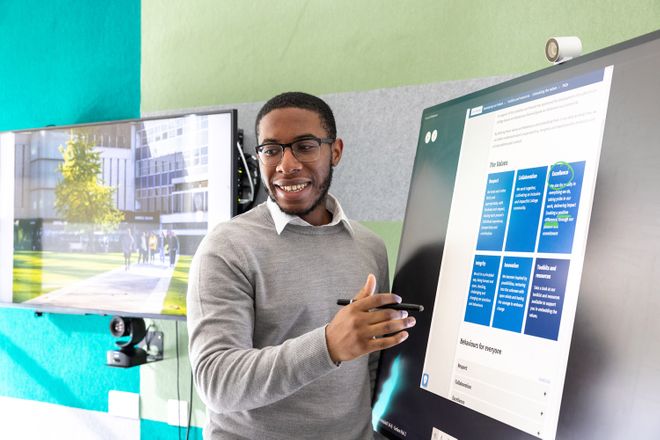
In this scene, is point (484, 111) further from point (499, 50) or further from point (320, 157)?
point (499, 50)

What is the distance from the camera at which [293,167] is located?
60.9 inches

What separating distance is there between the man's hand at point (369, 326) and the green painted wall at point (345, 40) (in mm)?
1211

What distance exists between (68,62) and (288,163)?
7.07 ft

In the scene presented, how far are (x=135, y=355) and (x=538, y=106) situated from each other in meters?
2.14

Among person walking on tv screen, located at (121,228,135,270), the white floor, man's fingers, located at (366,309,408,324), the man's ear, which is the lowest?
the white floor

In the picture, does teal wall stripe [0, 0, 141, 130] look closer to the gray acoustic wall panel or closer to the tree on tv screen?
the tree on tv screen

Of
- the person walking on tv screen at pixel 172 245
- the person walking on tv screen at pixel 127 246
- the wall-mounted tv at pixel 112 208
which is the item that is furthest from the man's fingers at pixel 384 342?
the person walking on tv screen at pixel 127 246

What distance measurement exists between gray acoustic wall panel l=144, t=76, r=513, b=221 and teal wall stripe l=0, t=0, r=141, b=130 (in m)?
1.13

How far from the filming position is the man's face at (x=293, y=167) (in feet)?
5.11

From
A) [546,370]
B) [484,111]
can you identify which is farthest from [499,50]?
[546,370]

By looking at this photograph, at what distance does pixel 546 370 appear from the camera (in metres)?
0.91

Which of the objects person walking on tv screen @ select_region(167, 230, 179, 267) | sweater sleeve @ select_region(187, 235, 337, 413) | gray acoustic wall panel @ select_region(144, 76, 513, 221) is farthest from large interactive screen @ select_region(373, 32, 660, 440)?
person walking on tv screen @ select_region(167, 230, 179, 267)

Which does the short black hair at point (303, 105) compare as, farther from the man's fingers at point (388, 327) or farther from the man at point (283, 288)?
the man's fingers at point (388, 327)

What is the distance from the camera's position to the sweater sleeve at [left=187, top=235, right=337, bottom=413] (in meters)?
1.21
